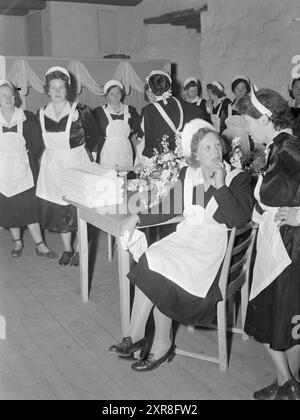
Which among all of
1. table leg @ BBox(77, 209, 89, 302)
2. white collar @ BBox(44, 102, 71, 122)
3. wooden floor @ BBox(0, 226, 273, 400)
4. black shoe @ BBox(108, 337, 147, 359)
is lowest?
wooden floor @ BBox(0, 226, 273, 400)

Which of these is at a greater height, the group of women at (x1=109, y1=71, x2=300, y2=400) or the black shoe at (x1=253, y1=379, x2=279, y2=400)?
the group of women at (x1=109, y1=71, x2=300, y2=400)

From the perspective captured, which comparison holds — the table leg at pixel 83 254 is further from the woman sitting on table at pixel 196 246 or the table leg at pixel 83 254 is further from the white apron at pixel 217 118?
the white apron at pixel 217 118

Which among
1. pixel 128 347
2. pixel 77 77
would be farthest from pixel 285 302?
pixel 77 77

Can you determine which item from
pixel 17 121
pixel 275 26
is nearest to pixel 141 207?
pixel 17 121

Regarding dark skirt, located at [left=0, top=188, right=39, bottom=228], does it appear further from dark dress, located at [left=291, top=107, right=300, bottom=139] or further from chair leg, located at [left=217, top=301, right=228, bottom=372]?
chair leg, located at [left=217, top=301, right=228, bottom=372]

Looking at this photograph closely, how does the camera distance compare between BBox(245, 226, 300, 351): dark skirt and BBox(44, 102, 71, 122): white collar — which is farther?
BBox(44, 102, 71, 122): white collar

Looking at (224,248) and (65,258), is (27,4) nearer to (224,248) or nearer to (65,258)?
(65,258)

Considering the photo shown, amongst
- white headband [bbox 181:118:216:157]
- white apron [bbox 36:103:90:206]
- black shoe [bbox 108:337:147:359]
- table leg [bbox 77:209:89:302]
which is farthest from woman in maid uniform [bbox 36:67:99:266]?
white headband [bbox 181:118:216:157]

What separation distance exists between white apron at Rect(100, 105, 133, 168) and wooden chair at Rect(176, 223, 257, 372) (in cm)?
216

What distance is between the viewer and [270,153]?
213cm

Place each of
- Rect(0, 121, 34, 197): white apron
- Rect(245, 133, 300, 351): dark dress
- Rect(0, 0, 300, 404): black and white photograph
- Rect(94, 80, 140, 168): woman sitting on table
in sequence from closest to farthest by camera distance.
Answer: Rect(245, 133, 300, 351): dark dress → Rect(0, 0, 300, 404): black and white photograph → Rect(0, 121, 34, 197): white apron → Rect(94, 80, 140, 168): woman sitting on table

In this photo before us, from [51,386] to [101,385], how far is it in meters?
0.24

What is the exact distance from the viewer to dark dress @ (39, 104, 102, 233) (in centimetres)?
419
